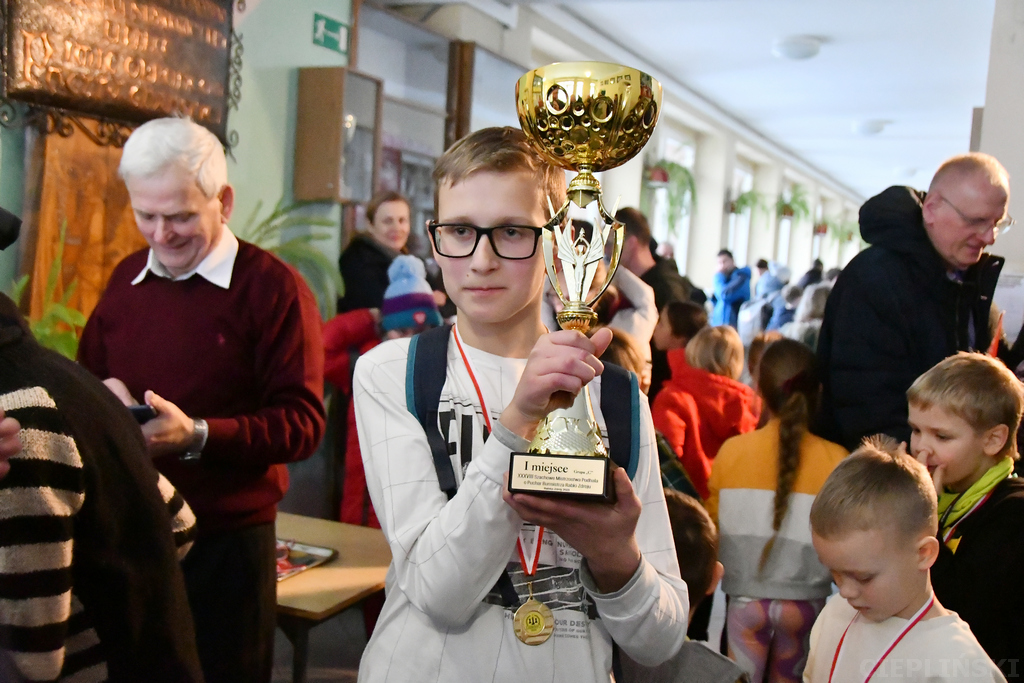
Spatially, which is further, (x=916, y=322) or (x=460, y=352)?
(x=916, y=322)

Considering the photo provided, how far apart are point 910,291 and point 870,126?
1088cm

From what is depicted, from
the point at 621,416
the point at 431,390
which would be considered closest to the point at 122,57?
the point at 431,390

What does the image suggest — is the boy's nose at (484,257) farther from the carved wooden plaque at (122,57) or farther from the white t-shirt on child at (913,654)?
the carved wooden plaque at (122,57)

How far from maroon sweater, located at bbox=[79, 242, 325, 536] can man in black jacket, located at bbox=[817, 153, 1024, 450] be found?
145 cm

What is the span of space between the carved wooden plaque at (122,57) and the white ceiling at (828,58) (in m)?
3.38

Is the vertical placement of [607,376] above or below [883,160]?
below

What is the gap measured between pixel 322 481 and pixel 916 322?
10.9 ft

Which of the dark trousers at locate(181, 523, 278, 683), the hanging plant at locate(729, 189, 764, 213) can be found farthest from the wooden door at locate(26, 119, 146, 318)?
the hanging plant at locate(729, 189, 764, 213)

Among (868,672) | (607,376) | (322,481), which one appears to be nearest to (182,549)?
(607,376)

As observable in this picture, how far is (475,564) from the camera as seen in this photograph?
958 mm

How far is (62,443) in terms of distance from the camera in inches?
43.1

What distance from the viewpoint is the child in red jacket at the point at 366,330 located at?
357 centimetres

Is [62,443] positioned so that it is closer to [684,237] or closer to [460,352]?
[460,352]

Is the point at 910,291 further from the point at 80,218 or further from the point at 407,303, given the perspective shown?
the point at 80,218
